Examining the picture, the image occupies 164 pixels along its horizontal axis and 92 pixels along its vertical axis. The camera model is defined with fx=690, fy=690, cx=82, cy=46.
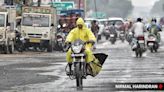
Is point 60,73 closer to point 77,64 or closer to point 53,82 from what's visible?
point 53,82

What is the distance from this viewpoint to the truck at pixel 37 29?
120 feet

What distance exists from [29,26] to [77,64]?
21.2 m

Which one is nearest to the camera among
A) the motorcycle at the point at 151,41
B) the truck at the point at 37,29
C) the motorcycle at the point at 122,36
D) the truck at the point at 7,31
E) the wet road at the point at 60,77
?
the wet road at the point at 60,77

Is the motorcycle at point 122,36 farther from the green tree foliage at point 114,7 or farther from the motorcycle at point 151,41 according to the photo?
the green tree foliage at point 114,7

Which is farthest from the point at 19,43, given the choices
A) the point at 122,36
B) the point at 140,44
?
the point at 122,36

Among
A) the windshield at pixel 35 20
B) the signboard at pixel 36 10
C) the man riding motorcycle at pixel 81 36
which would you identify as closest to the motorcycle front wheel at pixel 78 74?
the man riding motorcycle at pixel 81 36

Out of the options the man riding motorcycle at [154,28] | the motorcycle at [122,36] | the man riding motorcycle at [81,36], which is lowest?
the motorcycle at [122,36]

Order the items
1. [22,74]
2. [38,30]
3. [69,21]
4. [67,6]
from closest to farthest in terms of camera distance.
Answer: [22,74], [38,30], [69,21], [67,6]

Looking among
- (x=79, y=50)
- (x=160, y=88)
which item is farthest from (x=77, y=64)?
(x=160, y=88)

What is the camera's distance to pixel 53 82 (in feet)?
56.6

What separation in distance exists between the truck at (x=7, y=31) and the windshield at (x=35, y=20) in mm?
2681

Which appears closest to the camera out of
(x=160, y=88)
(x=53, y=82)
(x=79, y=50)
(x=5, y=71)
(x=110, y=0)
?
(x=160, y=88)

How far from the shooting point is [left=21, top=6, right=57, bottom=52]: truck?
3656cm

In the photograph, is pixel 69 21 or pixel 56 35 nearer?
pixel 56 35
